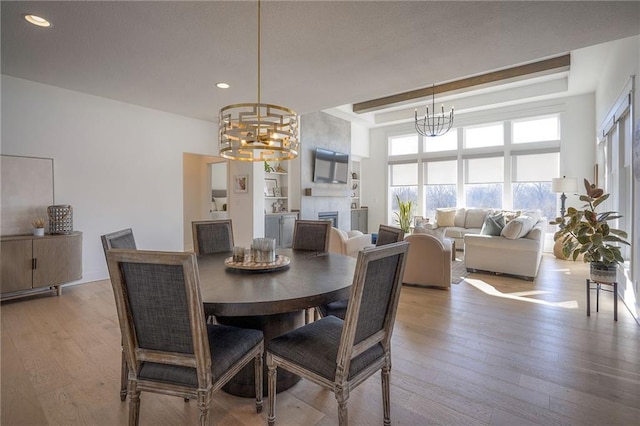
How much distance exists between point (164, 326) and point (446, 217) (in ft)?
23.2

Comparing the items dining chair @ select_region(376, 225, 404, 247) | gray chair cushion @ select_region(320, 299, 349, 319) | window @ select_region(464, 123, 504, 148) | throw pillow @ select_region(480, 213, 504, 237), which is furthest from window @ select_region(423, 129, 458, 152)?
gray chair cushion @ select_region(320, 299, 349, 319)

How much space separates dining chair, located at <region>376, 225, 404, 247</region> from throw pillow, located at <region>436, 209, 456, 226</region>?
534 cm

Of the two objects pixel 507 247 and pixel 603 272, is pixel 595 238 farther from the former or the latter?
pixel 507 247

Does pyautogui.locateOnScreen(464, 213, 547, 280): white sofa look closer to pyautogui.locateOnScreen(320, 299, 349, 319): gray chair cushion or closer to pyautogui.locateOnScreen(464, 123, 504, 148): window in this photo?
pyautogui.locateOnScreen(464, 123, 504, 148): window

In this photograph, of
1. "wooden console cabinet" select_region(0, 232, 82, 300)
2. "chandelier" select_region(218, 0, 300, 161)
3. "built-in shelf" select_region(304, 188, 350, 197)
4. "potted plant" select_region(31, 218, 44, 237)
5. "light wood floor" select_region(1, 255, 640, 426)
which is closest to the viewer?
"light wood floor" select_region(1, 255, 640, 426)

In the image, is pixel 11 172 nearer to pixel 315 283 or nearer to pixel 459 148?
pixel 315 283

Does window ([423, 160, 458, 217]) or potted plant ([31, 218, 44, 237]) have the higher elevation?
window ([423, 160, 458, 217])

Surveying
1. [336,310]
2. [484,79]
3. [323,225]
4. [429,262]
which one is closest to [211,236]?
[323,225]

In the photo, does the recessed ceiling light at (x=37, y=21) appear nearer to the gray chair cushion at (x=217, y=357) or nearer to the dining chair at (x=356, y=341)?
the gray chair cushion at (x=217, y=357)

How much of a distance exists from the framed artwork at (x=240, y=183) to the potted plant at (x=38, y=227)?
2.92 meters

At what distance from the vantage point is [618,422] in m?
1.64

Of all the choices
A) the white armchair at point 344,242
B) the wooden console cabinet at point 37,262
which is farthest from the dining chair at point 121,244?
the white armchair at point 344,242

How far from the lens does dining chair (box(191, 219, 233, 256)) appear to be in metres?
2.83

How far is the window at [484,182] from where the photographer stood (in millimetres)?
7367
